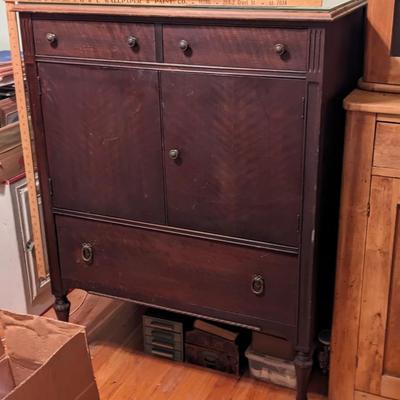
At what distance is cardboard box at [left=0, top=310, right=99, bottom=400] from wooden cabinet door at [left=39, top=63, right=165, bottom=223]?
0.47 metres

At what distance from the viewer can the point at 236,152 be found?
5.47 feet

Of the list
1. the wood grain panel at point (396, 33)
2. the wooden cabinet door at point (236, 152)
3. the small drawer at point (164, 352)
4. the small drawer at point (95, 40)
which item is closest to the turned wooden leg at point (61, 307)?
the small drawer at point (164, 352)

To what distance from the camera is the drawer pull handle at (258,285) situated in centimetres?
177

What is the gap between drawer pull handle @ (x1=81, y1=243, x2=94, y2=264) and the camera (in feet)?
6.58

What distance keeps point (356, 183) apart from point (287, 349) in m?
0.63

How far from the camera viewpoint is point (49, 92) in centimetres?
187

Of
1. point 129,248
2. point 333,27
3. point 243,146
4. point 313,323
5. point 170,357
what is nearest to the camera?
point 333,27

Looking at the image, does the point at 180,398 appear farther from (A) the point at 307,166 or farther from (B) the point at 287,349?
(A) the point at 307,166

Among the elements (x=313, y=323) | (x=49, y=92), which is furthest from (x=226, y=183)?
(x=49, y=92)

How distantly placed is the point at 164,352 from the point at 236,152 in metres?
0.84

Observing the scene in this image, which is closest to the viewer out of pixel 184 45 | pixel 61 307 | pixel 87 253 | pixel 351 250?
pixel 184 45

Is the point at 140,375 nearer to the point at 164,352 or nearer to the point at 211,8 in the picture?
the point at 164,352

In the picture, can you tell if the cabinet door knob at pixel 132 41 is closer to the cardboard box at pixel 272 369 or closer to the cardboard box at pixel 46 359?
the cardboard box at pixel 46 359

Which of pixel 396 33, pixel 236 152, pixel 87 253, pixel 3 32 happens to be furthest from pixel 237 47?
pixel 3 32
